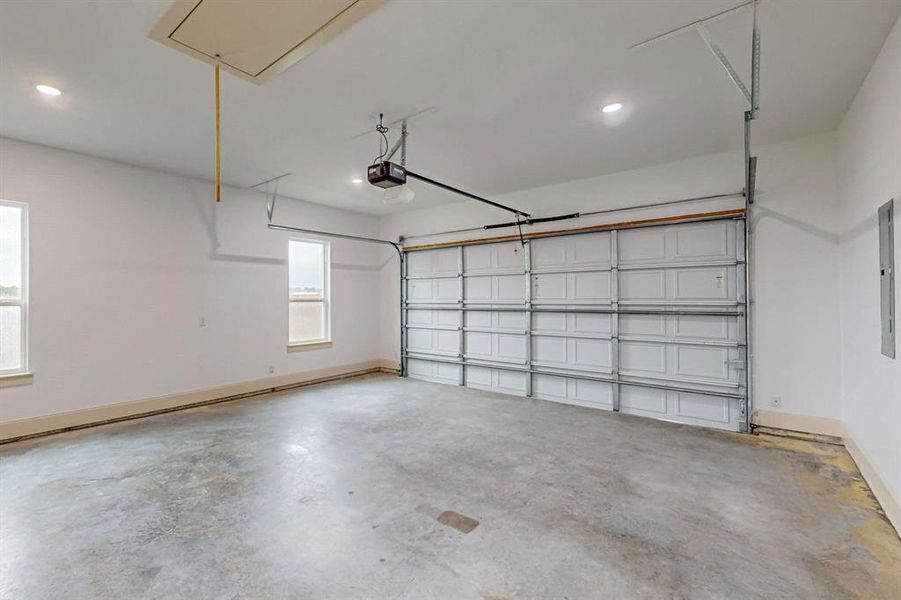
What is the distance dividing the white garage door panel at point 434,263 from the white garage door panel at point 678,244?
2.76 m

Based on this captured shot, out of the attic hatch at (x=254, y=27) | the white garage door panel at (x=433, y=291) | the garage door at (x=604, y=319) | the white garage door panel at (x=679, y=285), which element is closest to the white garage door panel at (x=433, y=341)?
the garage door at (x=604, y=319)

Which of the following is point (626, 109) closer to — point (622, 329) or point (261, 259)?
point (622, 329)

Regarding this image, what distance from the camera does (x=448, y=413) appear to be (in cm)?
513

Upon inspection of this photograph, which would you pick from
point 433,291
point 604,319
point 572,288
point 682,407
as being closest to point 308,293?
point 433,291

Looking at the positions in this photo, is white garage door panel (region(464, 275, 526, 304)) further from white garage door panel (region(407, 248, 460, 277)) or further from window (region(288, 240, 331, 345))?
window (region(288, 240, 331, 345))

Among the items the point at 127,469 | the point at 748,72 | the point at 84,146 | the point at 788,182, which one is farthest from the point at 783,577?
the point at 84,146

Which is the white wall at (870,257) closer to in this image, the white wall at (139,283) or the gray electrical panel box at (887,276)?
the gray electrical panel box at (887,276)

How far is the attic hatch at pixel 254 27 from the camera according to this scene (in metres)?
1.88

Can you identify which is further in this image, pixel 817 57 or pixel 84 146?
pixel 84 146

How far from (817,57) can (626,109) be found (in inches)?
49.2

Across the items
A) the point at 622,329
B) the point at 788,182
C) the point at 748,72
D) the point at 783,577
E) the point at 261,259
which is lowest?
the point at 783,577

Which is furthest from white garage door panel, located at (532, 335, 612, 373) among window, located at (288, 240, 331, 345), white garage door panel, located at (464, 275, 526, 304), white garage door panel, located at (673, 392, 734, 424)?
window, located at (288, 240, 331, 345)

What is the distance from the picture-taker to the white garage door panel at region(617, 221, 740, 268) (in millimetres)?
4594

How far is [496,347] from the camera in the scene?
21.2ft
